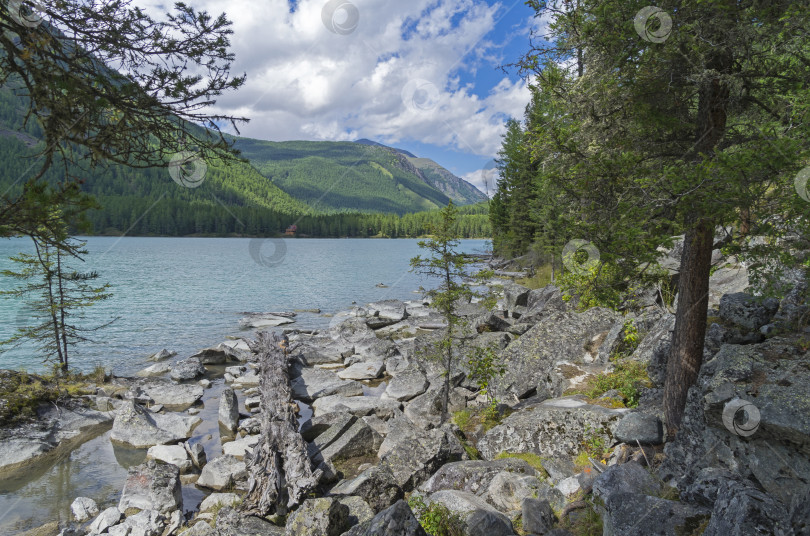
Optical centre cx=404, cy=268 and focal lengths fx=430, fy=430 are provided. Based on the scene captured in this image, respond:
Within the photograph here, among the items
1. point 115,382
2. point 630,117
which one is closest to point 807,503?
point 630,117

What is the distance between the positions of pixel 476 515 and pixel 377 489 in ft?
8.96

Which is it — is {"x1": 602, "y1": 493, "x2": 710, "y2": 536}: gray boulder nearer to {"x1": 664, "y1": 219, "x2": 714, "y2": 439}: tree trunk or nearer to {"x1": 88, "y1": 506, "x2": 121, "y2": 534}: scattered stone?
{"x1": 664, "y1": 219, "x2": 714, "y2": 439}: tree trunk

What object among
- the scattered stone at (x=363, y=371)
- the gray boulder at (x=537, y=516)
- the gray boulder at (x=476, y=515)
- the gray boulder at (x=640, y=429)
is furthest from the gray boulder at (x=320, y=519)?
the scattered stone at (x=363, y=371)

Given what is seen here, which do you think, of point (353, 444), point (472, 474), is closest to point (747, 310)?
point (472, 474)

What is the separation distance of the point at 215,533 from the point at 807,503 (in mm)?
8318

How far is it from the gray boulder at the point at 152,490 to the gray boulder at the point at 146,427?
3241 millimetres

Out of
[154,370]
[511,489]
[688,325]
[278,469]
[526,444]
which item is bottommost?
[154,370]

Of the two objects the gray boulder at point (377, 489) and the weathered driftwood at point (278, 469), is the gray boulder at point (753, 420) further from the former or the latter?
the weathered driftwood at point (278, 469)

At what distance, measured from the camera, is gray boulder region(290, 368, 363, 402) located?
17453 millimetres

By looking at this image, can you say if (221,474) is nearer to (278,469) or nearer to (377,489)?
(278,469)

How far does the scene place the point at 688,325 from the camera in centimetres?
785

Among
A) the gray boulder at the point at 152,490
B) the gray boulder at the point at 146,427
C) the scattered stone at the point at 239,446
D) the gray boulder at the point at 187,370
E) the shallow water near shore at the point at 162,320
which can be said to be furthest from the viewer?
the gray boulder at the point at 187,370

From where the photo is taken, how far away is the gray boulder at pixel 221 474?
1070 cm

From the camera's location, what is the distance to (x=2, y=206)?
465cm
